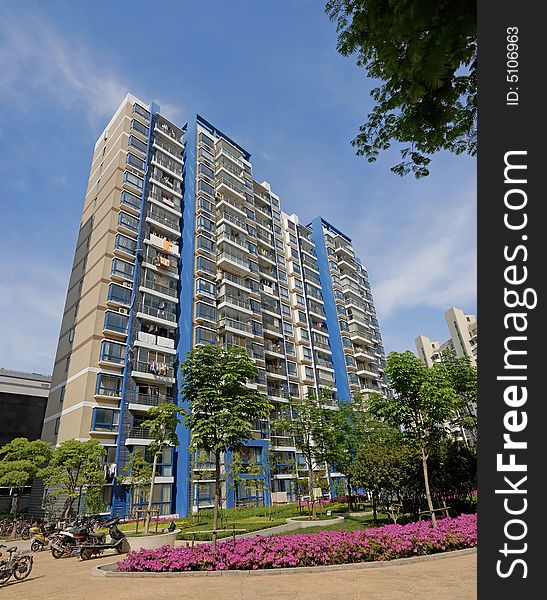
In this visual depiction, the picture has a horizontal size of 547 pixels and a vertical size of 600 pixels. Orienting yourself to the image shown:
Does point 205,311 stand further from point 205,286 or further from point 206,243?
point 206,243

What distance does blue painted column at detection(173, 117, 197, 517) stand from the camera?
30.5 metres

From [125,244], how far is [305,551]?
31316 mm

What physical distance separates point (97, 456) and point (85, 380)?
23.2 ft

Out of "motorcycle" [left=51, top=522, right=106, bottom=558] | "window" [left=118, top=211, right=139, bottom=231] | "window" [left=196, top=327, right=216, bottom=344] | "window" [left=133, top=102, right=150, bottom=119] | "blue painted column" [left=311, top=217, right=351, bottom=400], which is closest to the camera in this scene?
"motorcycle" [left=51, top=522, right=106, bottom=558]

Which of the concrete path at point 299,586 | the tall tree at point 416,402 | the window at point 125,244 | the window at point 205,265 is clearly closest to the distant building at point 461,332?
the window at point 205,265

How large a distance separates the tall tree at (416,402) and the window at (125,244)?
26.9 m

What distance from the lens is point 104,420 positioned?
29.0 m

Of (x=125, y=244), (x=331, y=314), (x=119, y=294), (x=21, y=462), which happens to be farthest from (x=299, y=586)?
(x=331, y=314)

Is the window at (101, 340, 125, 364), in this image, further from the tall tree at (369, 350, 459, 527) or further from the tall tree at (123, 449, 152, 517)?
the tall tree at (369, 350, 459, 527)

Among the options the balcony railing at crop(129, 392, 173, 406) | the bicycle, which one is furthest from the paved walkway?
the balcony railing at crop(129, 392, 173, 406)

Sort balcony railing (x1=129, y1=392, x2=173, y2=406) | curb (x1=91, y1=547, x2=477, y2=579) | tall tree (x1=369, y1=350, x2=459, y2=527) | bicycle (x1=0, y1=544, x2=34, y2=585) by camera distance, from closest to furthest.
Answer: curb (x1=91, y1=547, x2=477, y2=579), bicycle (x1=0, y1=544, x2=34, y2=585), tall tree (x1=369, y1=350, x2=459, y2=527), balcony railing (x1=129, y1=392, x2=173, y2=406)

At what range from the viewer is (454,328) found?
3568 inches

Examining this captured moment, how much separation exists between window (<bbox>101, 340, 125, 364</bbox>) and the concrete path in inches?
814

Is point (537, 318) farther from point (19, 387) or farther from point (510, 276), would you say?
point (19, 387)
